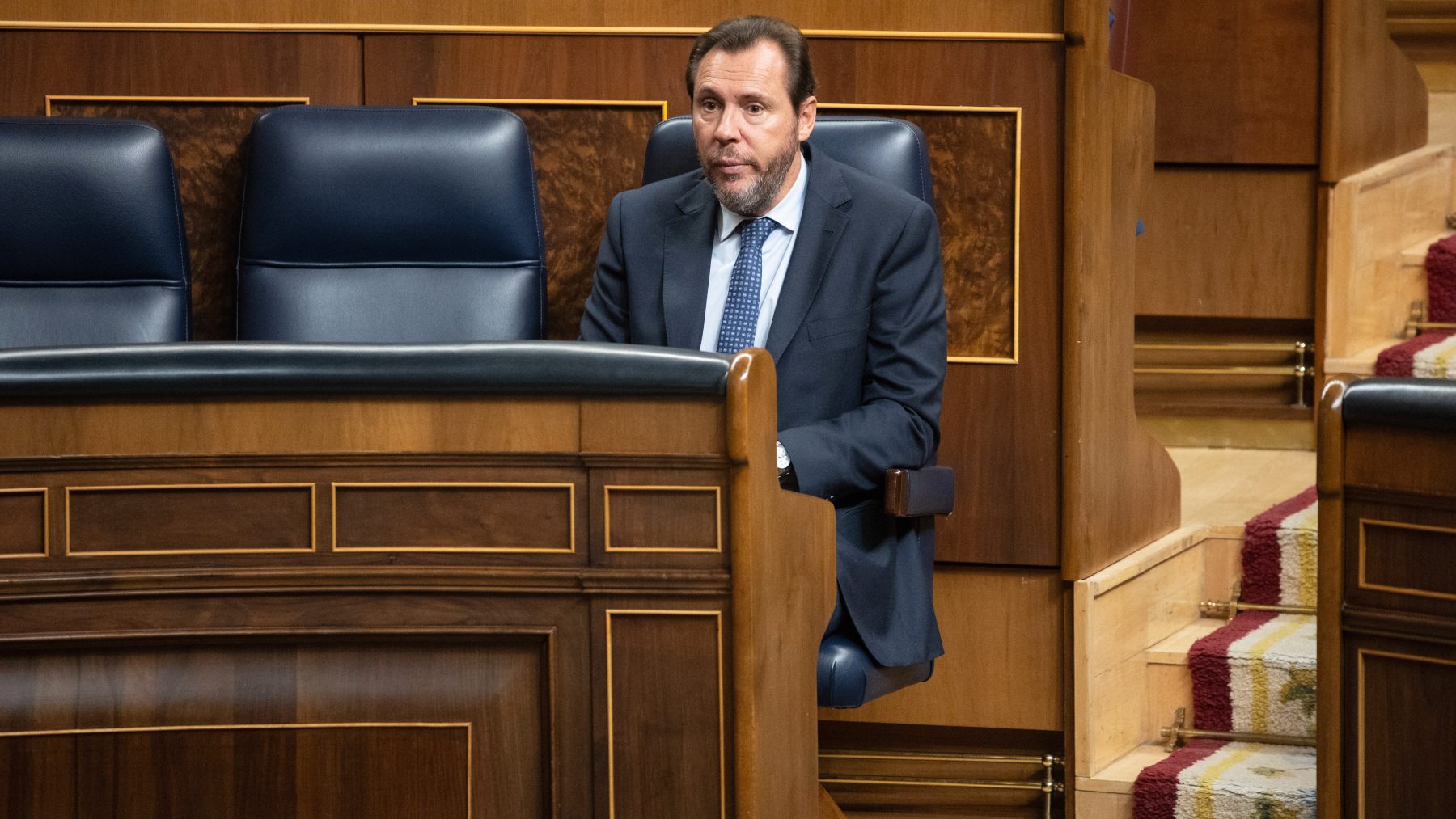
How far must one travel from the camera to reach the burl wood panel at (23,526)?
3.91 feet

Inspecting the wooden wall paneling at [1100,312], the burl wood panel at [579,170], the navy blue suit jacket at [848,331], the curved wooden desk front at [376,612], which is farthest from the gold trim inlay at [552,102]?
the curved wooden desk front at [376,612]

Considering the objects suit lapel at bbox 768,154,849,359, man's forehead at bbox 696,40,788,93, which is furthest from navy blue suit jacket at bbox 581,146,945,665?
man's forehead at bbox 696,40,788,93

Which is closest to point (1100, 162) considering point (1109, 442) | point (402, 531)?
point (1109, 442)

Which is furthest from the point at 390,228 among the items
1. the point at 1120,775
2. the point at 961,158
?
the point at 1120,775

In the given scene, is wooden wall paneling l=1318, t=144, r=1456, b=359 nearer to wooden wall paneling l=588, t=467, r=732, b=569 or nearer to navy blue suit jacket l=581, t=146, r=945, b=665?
navy blue suit jacket l=581, t=146, r=945, b=665

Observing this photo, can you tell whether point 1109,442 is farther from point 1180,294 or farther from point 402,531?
point 402,531

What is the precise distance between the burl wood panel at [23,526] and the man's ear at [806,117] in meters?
0.90

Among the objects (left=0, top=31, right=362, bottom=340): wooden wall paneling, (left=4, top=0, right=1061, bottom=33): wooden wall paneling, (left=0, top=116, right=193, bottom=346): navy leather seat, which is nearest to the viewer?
(left=0, top=116, right=193, bottom=346): navy leather seat

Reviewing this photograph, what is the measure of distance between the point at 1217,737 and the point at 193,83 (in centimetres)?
155

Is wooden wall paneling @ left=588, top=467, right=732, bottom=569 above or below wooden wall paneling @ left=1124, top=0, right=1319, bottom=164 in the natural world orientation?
below

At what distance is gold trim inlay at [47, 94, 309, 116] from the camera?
207 cm

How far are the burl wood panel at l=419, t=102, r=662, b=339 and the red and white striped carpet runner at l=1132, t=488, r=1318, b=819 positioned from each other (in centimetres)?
93

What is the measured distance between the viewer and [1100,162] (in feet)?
6.44

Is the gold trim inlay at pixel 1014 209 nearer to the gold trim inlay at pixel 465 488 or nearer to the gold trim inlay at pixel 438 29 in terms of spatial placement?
the gold trim inlay at pixel 438 29
